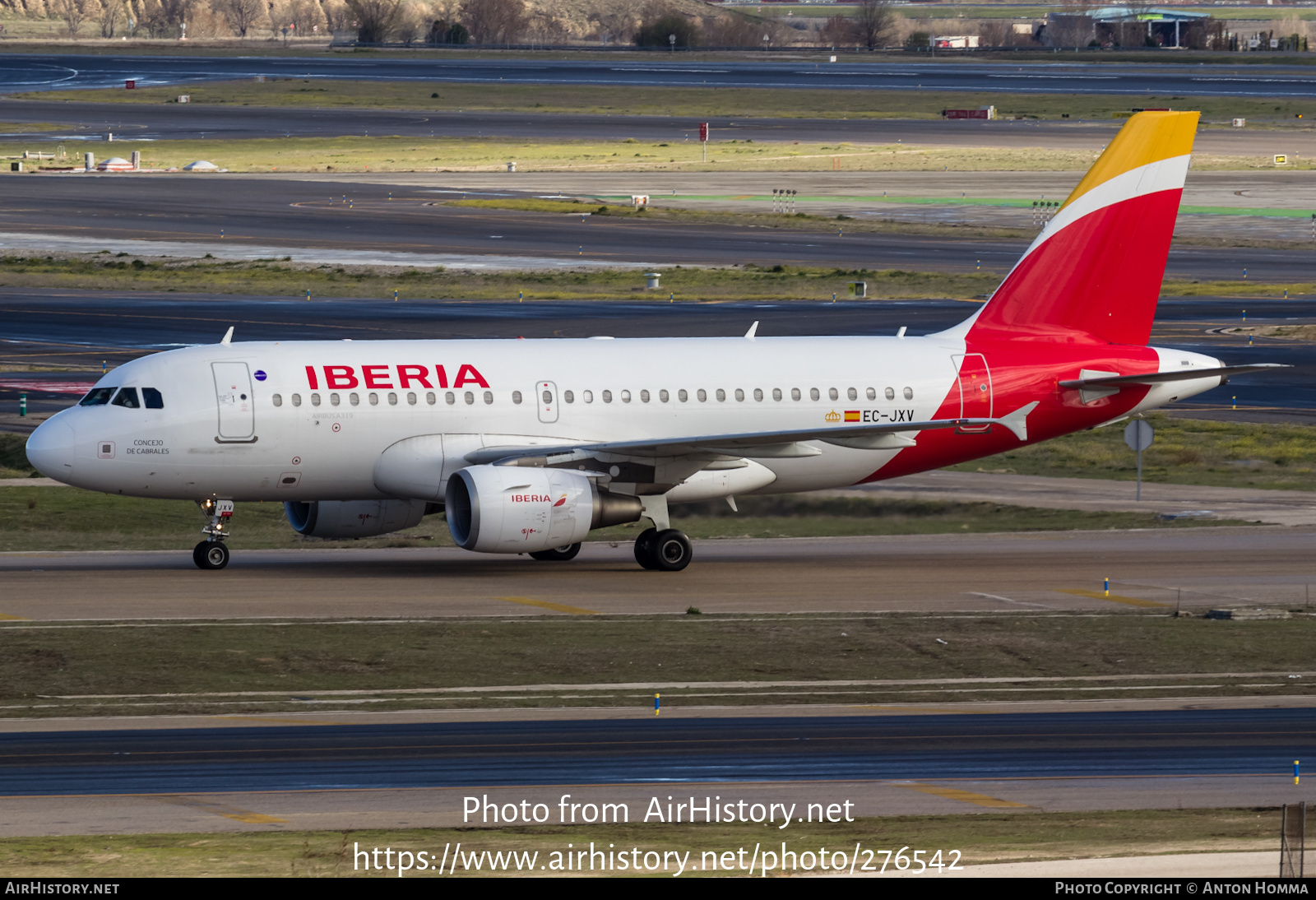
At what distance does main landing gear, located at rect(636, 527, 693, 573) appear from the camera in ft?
132

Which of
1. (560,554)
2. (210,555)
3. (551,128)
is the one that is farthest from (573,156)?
(210,555)

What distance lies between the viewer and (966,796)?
23.1 m

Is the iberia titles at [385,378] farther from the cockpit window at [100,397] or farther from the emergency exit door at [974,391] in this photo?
the emergency exit door at [974,391]

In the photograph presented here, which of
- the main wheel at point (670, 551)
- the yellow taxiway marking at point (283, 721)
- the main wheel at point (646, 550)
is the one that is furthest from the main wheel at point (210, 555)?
the yellow taxiway marking at point (283, 721)

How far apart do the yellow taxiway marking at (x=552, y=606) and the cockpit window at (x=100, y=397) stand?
8.91 m

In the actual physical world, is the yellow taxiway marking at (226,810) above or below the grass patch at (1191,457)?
above

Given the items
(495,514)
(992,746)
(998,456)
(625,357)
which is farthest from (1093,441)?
(992,746)

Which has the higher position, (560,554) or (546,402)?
(546,402)

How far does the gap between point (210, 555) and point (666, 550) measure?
31.1 ft

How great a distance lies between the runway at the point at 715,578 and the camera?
36219mm

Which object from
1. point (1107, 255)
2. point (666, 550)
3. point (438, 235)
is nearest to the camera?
point (666, 550)

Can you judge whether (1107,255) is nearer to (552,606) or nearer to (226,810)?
(552,606)

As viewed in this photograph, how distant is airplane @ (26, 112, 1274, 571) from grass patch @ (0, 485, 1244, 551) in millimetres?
3700

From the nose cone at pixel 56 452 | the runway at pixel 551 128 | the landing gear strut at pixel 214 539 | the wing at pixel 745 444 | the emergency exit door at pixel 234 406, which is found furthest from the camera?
the runway at pixel 551 128
